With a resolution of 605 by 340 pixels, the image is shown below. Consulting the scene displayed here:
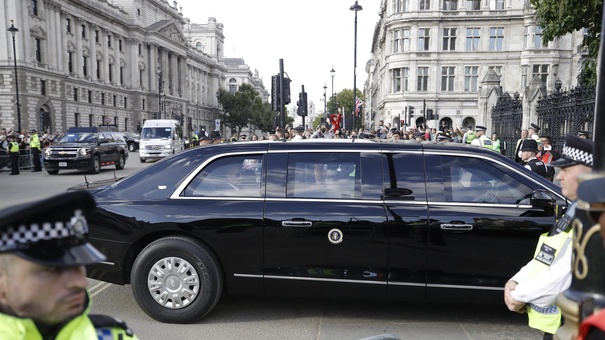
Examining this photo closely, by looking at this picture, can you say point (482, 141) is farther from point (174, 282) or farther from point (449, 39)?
point (449, 39)

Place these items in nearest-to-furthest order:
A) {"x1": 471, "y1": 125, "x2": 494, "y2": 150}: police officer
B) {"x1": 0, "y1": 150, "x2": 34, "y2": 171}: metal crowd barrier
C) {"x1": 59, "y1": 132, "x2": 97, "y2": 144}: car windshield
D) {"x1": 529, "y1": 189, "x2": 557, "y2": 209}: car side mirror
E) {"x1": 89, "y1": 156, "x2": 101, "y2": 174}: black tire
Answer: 1. {"x1": 529, "y1": 189, "x2": 557, "y2": 209}: car side mirror
2. {"x1": 471, "y1": 125, "x2": 494, "y2": 150}: police officer
3. {"x1": 89, "y1": 156, "x2": 101, "y2": 174}: black tire
4. {"x1": 0, "y1": 150, "x2": 34, "y2": 171}: metal crowd barrier
5. {"x1": 59, "y1": 132, "x2": 97, "y2": 144}: car windshield

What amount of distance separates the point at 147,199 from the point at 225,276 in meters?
1.13

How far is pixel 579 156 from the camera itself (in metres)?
2.38

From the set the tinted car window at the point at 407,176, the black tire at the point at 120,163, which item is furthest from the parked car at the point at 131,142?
the tinted car window at the point at 407,176

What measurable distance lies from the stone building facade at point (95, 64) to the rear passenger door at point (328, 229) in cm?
4688

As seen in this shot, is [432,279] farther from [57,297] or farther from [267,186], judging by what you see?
→ [57,297]

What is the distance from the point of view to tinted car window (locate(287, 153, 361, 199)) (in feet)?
15.1

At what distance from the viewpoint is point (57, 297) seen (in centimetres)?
146

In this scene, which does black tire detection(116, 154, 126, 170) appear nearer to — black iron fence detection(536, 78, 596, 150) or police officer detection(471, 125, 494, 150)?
police officer detection(471, 125, 494, 150)

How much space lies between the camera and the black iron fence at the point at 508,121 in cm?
1994

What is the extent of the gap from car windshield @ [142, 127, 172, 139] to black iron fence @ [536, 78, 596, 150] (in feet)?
68.8

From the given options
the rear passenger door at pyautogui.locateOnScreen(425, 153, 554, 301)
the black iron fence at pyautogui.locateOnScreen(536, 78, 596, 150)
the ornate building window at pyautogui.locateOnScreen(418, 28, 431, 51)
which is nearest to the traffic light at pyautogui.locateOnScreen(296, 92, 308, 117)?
the black iron fence at pyautogui.locateOnScreen(536, 78, 596, 150)

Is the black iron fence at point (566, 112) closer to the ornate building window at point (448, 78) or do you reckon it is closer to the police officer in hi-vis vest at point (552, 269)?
the police officer in hi-vis vest at point (552, 269)

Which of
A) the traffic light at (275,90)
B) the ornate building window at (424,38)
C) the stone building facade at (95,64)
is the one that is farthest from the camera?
the ornate building window at (424,38)
